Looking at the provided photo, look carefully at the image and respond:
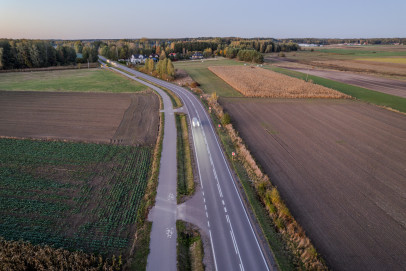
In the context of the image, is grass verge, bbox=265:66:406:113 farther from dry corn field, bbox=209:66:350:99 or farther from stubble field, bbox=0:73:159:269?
stubble field, bbox=0:73:159:269

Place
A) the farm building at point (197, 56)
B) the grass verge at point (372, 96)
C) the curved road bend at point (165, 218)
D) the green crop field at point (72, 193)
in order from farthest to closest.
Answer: the farm building at point (197, 56) < the grass verge at point (372, 96) < the green crop field at point (72, 193) < the curved road bend at point (165, 218)

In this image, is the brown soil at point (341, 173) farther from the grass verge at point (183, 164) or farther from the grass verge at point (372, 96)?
the grass verge at point (183, 164)

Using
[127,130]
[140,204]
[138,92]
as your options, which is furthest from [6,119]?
[140,204]

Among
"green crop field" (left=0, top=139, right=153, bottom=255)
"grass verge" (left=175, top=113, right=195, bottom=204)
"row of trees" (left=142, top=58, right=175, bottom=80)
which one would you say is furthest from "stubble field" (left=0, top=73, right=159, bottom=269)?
"row of trees" (left=142, top=58, right=175, bottom=80)

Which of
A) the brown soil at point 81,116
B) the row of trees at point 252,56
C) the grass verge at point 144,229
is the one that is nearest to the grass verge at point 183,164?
the grass verge at point 144,229

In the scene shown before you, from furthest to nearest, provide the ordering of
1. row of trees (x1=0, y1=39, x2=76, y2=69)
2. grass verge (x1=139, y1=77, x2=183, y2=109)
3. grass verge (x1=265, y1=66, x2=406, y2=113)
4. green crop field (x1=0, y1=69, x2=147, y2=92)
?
row of trees (x1=0, y1=39, x2=76, y2=69) < green crop field (x1=0, y1=69, x2=147, y2=92) < grass verge (x1=265, y1=66, x2=406, y2=113) < grass verge (x1=139, y1=77, x2=183, y2=109)

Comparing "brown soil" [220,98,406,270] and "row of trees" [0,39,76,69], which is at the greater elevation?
"row of trees" [0,39,76,69]
